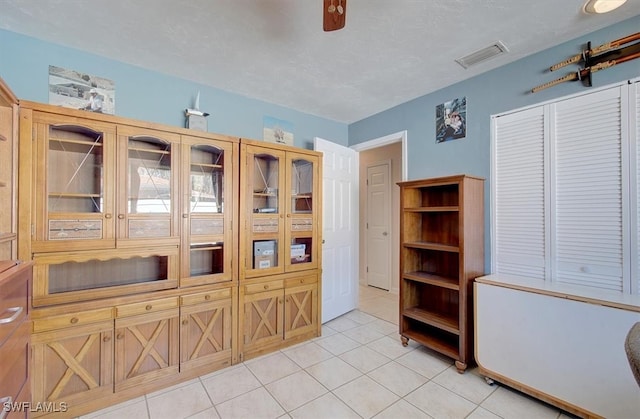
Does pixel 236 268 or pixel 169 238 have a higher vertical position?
pixel 169 238

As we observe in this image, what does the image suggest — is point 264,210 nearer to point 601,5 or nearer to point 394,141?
point 394,141

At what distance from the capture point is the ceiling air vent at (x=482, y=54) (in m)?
2.08

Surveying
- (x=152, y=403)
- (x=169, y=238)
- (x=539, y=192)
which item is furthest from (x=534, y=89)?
(x=152, y=403)

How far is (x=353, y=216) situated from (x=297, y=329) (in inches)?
62.0

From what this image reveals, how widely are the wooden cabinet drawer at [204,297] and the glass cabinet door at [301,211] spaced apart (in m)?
0.63

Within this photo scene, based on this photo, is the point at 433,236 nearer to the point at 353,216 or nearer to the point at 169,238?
the point at 353,216

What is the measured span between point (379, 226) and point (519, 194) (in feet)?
8.67

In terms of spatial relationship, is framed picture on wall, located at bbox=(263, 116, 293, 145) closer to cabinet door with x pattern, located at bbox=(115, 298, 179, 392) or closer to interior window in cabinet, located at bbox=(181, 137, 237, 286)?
interior window in cabinet, located at bbox=(181, 137, 237, 286)

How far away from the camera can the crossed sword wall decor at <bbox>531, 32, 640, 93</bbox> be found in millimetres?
1772

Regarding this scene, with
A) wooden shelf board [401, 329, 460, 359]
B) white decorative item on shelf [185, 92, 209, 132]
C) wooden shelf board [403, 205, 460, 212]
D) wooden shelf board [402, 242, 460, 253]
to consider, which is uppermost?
white decorative item on shelf [185, 92, 209, 132]

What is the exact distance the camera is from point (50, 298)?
1692mm

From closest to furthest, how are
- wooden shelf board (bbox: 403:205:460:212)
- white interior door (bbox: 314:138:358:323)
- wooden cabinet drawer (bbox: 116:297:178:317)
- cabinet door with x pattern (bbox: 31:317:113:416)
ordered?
1. cabinet door with x pattern (bbox: 31:317:113:416)
2. wooden cabinet drawer (bbox: 116:297:178:317)
3. wooden shelf board (bbox: 403:205:460:212)
4. white interior door (bbox: 314:138:358:323)

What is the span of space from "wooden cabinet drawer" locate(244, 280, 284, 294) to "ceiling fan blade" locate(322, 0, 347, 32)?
6.71 ft

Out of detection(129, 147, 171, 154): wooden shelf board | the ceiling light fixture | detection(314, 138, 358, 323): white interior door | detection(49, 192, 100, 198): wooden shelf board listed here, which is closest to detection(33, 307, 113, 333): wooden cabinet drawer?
detection(49, 192, 100, 198): wooden shelf board
